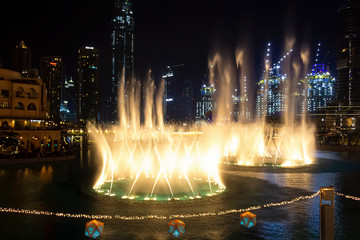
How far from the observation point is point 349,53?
15162cm

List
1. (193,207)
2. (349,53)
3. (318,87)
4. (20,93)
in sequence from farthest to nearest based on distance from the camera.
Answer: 1. (318,87)
2. (349,53)
3. (20,93)
4. (193,207)

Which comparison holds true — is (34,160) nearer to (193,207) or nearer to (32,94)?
(32,94)

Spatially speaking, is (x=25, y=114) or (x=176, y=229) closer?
(x=176, y=229)

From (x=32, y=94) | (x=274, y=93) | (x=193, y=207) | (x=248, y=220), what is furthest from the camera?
(x=274, y=93)

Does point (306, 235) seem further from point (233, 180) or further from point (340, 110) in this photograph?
point (340, 110)

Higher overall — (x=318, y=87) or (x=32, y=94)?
(x=318, y=87)

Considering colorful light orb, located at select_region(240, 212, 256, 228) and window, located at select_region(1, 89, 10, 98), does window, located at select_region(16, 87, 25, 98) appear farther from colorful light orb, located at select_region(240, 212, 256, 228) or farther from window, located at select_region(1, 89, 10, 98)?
colorful light orb, located at select_region(240, 212, 256, 228)

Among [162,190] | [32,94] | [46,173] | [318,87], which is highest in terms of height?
[318,87]

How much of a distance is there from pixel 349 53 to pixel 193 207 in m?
155

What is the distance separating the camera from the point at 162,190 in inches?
790

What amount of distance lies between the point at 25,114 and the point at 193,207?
127 ft

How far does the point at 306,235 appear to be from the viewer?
12891 mm

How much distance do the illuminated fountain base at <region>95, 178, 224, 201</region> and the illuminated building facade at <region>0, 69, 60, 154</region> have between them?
26.7 m

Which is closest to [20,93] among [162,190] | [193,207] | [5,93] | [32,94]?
Answer: [32,94]
